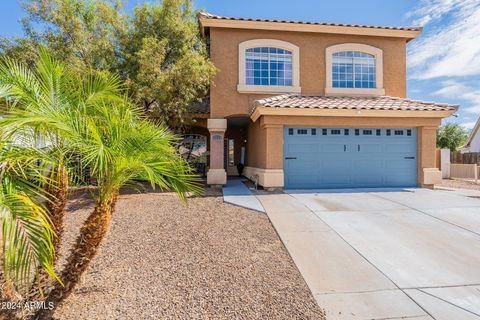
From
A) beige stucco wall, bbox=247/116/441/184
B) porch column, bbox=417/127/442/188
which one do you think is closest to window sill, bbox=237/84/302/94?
beige stucco wall, bbox=247/116/441/184

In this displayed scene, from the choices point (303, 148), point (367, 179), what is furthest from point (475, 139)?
point (303, 148)

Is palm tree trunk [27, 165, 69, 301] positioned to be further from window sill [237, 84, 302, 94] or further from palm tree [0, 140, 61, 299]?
window sill [237, 84, 302, 94]

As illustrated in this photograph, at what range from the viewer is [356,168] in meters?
11.6

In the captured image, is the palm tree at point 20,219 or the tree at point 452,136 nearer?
the palm tree at point 20,219

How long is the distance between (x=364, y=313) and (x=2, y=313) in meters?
4.27

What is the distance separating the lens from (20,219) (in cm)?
218

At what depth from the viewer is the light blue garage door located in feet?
37.2

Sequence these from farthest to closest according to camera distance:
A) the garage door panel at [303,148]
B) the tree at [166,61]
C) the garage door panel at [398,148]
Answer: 1. the garage door panel at [398,148]
2. the garage door panel at [303,148]
3. the tree at [166,61]

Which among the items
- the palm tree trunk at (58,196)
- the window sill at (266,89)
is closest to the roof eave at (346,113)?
the window sill at (266,89)

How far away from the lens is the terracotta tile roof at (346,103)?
1084cm

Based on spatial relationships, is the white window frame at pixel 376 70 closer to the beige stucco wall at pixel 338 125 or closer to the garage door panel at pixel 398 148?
the beige stucco wall at pixel 338 125

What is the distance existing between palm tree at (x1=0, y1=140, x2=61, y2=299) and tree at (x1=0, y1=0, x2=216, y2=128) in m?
8.60

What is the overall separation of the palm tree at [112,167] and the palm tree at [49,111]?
0.74 feet

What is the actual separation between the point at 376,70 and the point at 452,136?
112ft
